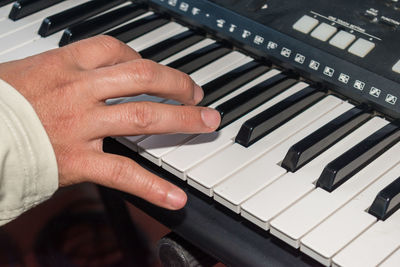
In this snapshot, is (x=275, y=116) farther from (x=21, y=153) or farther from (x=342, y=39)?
(x=21, y=153)

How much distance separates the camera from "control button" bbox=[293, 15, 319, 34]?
1204mm

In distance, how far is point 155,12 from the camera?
145 cm

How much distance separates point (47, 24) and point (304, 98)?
21.6 inches

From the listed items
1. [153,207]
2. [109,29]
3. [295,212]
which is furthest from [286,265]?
[109,29]

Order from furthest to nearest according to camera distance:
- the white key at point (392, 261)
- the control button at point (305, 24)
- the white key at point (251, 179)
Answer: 1. the control button at point (305, 24)
2. the white key at point (251, 179)
3. the white key at point (392, 261)

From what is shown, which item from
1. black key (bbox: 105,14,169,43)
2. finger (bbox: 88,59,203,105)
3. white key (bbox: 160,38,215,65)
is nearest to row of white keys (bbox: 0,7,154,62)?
black key (bbox: 105,14,169,43)

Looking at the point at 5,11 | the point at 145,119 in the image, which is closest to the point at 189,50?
the point at 145,119

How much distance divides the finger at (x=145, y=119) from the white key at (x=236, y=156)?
0.19 ft

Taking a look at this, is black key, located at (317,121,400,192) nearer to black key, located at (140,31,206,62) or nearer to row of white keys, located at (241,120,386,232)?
row of white keys, located at (241,120,386,232)

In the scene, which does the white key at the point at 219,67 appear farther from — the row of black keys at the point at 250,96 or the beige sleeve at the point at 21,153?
the beige sleeve at the point at 21,153

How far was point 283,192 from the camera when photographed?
1004 millimetres

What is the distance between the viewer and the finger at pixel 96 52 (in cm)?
110

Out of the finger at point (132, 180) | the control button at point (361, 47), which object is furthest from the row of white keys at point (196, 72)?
the control button at point (361, 47)

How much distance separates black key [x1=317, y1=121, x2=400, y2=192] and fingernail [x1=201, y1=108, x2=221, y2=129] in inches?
7.1
